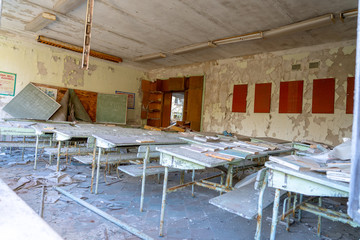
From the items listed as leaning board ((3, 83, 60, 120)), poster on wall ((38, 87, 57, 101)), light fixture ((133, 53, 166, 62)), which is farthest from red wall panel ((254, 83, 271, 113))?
poster on wall ((38, 87, 57, 101))

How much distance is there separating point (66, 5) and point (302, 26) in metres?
4.92

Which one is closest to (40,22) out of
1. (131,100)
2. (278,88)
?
(131,100)

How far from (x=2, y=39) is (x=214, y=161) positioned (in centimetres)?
810

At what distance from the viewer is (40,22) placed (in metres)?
5.44

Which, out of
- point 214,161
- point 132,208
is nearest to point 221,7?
point 214,161

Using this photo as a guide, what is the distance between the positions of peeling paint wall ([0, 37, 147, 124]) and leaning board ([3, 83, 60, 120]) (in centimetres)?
25

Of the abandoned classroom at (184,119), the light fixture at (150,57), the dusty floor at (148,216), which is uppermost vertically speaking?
the light fixture at (150,57)

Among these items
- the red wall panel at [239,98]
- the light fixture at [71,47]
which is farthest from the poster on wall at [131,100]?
the red wall panel at [239,98]

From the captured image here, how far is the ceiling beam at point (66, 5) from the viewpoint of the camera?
4383mm

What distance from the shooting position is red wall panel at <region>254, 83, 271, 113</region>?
22.0 ft

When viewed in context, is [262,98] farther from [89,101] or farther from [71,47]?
[71,47]

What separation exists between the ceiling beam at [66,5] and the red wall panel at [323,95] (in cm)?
596

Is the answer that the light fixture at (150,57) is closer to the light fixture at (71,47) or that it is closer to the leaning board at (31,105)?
the light fixture at (71,47)

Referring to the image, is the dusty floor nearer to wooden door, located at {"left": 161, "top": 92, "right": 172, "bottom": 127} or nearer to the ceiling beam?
the ceiling beam
